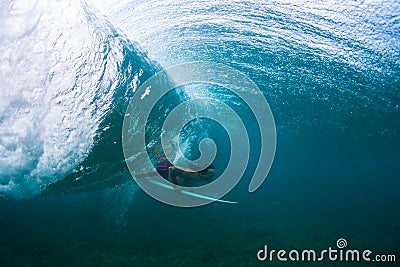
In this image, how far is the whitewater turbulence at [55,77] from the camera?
593cm

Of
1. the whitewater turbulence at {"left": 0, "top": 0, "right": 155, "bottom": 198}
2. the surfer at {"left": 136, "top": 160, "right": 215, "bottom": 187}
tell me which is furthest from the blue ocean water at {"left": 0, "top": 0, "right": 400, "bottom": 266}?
the surfer at {"left": 136, "top": 160, "right": 215, "bottom": 187}

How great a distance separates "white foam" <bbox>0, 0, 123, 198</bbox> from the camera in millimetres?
5918

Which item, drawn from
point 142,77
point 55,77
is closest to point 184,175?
point 142,77

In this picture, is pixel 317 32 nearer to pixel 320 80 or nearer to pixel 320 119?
pixel 320 80

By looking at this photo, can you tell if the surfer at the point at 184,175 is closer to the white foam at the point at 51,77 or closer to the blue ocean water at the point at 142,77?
the blue ocean water at the point at 142,77

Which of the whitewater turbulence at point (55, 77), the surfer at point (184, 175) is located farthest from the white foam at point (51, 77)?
the surfer at point (184, 175)

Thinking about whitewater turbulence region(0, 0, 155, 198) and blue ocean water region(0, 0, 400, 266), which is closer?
whitewater turbulence region(0, 0, 155, 198)

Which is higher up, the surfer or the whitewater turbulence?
the whitewater turbulence

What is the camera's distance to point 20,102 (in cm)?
630

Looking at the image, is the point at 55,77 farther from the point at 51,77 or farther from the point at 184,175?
the point at 184,175

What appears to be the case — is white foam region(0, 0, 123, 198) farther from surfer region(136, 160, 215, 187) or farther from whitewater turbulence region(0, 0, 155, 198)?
surfer region(136, 160, 215, 187)

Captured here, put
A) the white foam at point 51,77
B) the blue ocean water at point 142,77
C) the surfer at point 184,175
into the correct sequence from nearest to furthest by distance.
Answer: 1. the white foam at point 51,77
2. the blue ocean water at point 142,77
3. the surfer at point 184,175

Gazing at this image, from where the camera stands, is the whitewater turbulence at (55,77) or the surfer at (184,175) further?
the surfer at (184,175)

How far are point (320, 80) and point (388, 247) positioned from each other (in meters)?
8.13
